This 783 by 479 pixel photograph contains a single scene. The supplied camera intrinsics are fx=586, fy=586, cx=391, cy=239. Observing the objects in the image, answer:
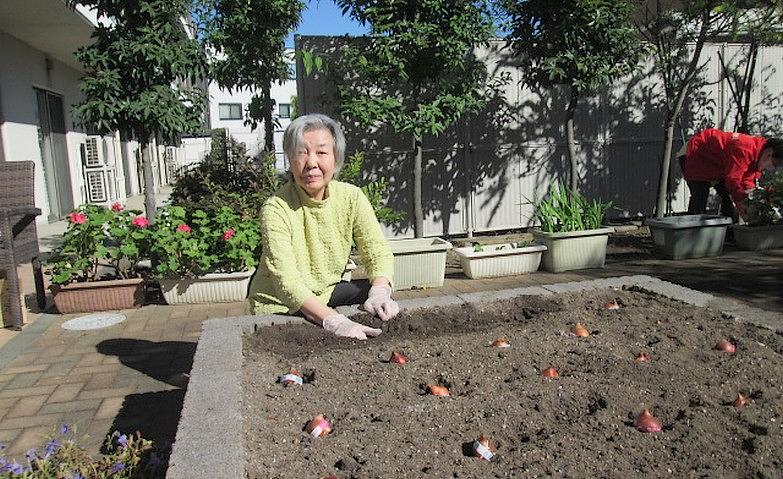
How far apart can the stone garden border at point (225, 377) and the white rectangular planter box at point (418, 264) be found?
2295 mm

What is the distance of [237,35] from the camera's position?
6.73 metres

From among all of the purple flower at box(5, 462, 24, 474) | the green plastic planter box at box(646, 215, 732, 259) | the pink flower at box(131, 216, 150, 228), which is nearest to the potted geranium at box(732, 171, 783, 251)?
the green plastic planter box at box(646, 215, 732, 259)

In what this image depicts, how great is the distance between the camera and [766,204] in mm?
6461

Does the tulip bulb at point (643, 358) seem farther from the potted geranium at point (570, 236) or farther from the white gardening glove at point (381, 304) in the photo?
the potted geranium at point (570, 236)

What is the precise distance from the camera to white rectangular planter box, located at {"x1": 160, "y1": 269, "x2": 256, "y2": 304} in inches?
188

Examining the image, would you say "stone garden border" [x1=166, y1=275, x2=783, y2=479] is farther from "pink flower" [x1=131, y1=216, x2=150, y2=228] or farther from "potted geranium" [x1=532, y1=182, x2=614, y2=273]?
"pink flower" [x1=131, y1=216, x2=150, y2=228]

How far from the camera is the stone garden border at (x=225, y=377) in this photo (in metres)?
1.30

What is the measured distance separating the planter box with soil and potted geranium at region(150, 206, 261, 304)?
0.24 metres

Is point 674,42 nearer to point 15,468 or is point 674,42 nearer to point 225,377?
point 225,377

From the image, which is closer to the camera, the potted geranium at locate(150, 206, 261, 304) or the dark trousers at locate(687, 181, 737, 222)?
the potted geranium at locate(150, 206, 261, 304)

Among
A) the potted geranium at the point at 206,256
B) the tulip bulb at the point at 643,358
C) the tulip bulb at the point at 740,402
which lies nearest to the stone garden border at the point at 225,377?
the tulip bulb at the point at 643,358

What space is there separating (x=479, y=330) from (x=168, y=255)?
3.04 metres

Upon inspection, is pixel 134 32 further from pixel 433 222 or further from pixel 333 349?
pixel 333 349

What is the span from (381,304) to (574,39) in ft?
16.0
